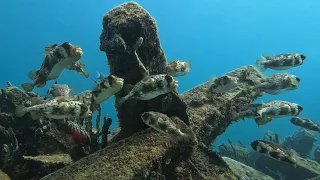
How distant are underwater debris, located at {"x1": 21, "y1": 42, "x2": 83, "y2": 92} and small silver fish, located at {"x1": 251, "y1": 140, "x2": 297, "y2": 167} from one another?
3639 millimetres

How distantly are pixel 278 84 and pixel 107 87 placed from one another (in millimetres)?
4279

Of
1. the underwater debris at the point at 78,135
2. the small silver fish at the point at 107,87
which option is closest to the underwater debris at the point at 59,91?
the underwater debris at the point at 78,135

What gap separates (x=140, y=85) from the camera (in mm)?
5223

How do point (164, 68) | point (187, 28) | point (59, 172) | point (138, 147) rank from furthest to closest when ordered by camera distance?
1. point (187, 28)
2. point (164, 68)
3. point (138, 147)
4. point (59, 172)

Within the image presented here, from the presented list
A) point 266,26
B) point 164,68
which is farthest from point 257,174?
point 266,26

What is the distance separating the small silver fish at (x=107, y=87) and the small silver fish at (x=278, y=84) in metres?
3.99

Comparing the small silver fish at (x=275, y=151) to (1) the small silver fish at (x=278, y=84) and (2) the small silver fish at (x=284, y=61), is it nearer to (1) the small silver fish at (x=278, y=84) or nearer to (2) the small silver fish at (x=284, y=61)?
(1) the small silver fish at (x=278, y=84)

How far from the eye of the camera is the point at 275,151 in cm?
604

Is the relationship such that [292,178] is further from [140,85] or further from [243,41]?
[243,41]

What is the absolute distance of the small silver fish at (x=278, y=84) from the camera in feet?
24.6

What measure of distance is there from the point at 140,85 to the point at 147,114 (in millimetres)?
488

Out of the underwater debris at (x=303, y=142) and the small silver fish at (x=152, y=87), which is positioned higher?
the underwater debris at (x=303, y=142)

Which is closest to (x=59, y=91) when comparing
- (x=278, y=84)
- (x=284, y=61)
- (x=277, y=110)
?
(x=277, y=110)

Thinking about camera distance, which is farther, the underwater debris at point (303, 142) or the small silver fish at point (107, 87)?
the underwater debris at point (303, 142)
